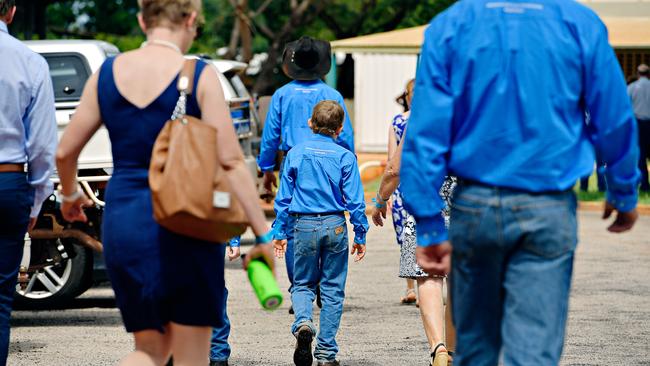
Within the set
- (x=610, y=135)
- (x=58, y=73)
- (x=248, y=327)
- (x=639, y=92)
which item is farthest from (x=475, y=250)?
(x=639, y=92)

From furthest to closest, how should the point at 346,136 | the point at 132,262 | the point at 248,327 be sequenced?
1. the point at 248,327
2. the point at 346,136
3. the point at 132,262

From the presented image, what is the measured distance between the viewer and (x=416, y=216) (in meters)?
4.54

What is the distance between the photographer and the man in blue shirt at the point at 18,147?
618cm

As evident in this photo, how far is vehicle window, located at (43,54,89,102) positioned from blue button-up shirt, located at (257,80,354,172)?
7.80 ft

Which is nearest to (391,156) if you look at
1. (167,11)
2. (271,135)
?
(271,135)

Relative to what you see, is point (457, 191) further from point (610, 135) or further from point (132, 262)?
point (132, 262)

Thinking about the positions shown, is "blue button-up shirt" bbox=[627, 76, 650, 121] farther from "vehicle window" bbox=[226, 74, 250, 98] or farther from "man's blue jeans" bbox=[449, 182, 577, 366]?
"man's blue jeans" bbox=[449, 182, 577, 366]

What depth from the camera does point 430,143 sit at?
4.48 metres

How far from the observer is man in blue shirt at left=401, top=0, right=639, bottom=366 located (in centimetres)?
439

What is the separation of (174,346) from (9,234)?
164 centimetres

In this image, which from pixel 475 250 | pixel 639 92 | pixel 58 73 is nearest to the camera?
pixel 475 250

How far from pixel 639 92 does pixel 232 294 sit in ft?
41.3

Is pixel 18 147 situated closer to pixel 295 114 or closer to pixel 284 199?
pixel 284 199

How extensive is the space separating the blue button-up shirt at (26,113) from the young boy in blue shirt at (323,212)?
7.02 ft
